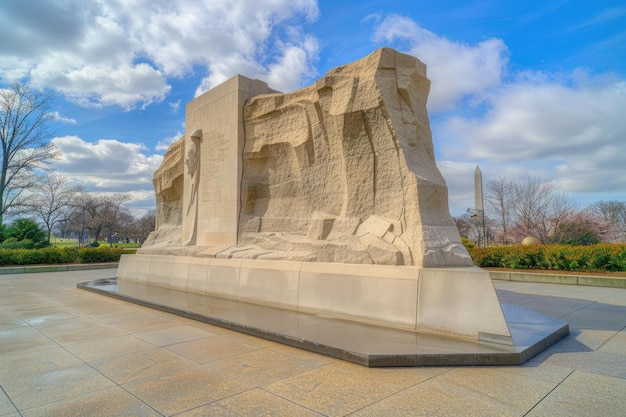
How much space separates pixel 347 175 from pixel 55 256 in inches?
773

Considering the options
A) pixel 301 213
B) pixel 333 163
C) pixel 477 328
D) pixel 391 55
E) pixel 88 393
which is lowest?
pixel 88 393

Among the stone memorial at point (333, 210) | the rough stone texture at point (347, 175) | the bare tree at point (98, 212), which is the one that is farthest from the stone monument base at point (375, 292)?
the bare tree at point (98, 212)

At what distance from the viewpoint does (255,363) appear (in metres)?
4.16

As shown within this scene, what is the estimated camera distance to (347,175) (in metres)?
7.23

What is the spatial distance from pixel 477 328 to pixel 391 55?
487cm

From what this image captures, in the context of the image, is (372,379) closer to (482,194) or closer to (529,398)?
(529,398)

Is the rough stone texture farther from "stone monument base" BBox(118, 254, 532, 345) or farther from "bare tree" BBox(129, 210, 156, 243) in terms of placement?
"bare tree" BBox(129, 210, 156, 243)

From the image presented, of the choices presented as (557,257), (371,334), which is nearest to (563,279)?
(557,257)

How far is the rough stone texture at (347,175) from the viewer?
245 inches

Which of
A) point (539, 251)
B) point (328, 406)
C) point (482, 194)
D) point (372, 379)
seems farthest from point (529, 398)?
point (482, 194)

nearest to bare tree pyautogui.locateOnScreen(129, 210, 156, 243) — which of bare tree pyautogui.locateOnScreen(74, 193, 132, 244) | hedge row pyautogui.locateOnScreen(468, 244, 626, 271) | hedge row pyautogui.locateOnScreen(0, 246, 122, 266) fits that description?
bare tree pyautogui.locateOnScreen(74, 193, 132, 244)

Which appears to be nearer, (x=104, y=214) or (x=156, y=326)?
(x=156, y=326)

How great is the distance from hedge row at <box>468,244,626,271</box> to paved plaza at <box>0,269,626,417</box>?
8476 millimetres

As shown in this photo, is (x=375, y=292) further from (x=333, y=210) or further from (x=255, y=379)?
(x=255, y=379)
